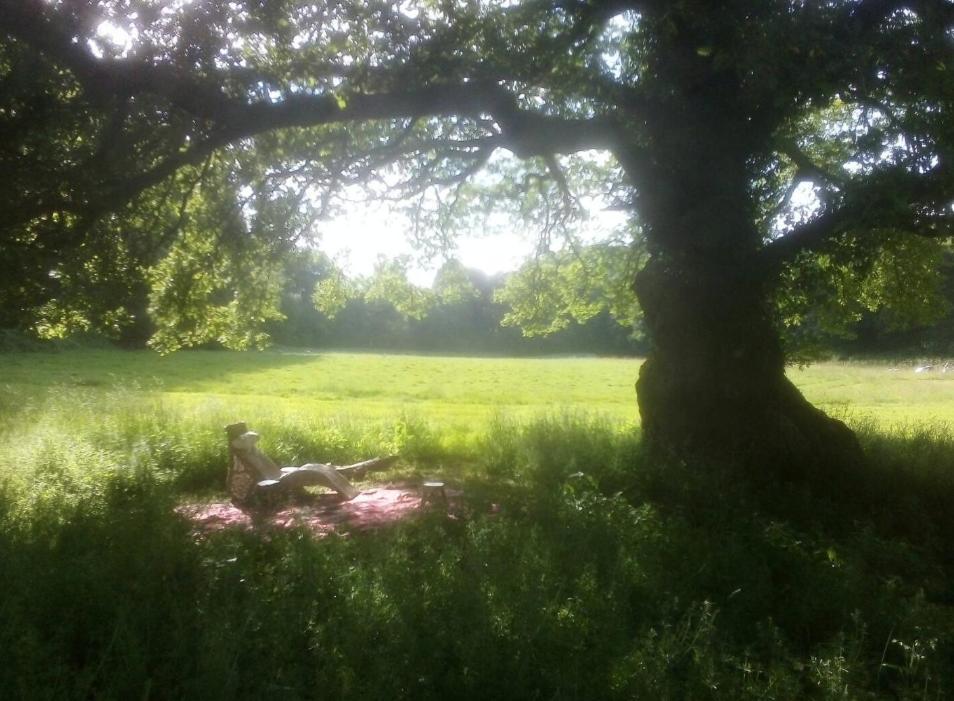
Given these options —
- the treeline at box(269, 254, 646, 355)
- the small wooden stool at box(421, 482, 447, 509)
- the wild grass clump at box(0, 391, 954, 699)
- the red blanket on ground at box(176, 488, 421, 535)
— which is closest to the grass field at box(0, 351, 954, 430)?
the red blanket on ground at box(176, 488, 421, 535)

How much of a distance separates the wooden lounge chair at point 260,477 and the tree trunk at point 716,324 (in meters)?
4.55

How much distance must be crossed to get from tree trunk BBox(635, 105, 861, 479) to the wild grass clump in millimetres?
813

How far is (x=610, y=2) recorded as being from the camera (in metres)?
10.8

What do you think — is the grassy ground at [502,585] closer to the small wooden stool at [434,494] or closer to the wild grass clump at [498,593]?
the wild grass clump at [498,593]

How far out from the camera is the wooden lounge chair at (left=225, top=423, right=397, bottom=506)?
33.9 ft

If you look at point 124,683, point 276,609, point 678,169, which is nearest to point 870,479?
point 678,169

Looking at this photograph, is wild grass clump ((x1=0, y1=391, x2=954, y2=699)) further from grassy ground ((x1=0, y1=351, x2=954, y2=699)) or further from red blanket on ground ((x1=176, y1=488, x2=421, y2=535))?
red blanket on ground ((x1=176, y1=488, x2=421, y2=535))

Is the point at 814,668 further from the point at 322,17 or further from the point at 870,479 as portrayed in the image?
the point at 322,17

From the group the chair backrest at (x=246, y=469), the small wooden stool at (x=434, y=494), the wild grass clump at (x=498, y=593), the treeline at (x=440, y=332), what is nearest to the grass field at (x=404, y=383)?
the chair backrest at (x=246, y=469)

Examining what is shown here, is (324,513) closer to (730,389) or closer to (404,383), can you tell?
(730,389)

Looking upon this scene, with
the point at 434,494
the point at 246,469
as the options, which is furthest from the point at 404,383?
the point at 434,494

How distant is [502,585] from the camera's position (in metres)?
6.25

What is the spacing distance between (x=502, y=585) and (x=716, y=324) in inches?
252

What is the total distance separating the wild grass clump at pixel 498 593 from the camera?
5141mm
